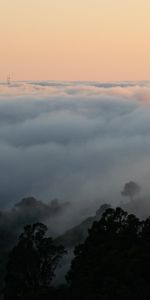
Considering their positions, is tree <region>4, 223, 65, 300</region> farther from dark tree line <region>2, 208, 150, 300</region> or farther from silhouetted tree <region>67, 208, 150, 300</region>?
silhouetted tree <region>67, 208, 150, 300</region>

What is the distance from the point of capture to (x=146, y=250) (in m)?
38.9

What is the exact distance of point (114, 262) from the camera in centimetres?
3931

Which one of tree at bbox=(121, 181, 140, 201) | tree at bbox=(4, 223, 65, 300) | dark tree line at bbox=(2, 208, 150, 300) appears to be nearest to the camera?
dark tree line at bbox=(2, 208, 150, 300)

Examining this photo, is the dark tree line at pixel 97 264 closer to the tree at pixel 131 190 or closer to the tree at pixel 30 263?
the tree at pixel 30 263

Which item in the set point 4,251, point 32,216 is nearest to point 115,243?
point 4,251

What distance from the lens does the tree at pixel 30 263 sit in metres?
50.6

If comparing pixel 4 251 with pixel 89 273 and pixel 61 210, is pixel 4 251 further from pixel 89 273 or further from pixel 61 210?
pixel 89 273

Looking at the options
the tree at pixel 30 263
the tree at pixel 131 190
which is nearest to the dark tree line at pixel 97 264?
the tree at pixel 30 263

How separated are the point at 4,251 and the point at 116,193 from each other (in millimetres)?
86872

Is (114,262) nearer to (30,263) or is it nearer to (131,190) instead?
(30,263)

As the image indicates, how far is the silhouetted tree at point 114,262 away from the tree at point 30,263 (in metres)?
6.03

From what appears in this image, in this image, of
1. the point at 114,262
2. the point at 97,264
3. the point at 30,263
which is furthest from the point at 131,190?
the point at 114,262

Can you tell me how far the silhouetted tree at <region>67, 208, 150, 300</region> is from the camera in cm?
3541

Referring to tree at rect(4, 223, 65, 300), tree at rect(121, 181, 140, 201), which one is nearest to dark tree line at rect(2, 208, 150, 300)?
tree at rect(4, 223, 65, 300)
